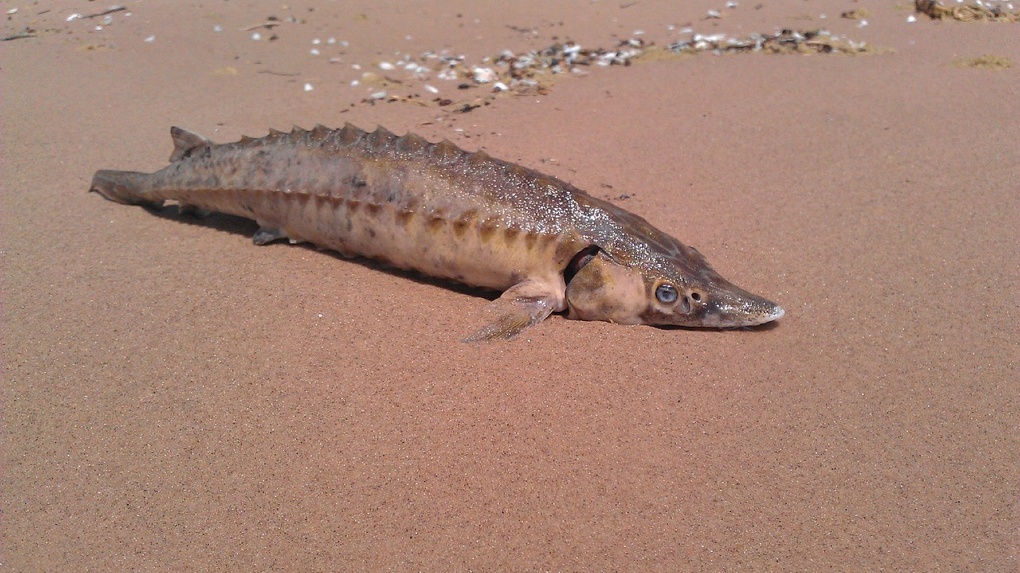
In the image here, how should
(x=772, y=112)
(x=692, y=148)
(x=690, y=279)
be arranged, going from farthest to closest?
(x=772, y=112), (x=692, y=148), (x=690, y=279)

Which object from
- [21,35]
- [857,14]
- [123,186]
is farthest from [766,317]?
[21,35]

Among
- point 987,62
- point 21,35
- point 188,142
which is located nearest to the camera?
point 188,142

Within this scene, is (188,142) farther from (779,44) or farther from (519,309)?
(779,44)

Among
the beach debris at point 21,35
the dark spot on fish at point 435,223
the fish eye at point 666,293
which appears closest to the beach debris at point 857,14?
the fish eye at point 666,293

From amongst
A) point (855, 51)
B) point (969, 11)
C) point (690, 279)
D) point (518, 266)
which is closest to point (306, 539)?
point (518, 266)

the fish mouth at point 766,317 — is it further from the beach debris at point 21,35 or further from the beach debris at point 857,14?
the beach debris at point 21,35

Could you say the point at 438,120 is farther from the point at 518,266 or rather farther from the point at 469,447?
the point at 469,447
